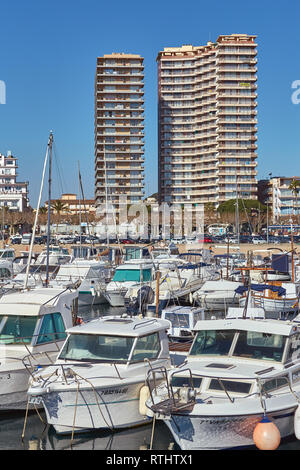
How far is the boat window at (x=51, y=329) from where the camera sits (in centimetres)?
1456

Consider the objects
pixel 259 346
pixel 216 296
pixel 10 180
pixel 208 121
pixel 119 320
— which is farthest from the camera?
pixel 10 180

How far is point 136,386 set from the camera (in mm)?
12250

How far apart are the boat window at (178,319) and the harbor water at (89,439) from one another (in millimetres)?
6689

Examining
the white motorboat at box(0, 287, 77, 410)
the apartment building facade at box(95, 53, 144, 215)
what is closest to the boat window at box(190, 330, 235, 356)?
the white motorboat at box(0, 287, 77, 410)

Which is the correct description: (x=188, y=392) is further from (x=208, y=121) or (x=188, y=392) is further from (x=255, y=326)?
(x=208, y=121)

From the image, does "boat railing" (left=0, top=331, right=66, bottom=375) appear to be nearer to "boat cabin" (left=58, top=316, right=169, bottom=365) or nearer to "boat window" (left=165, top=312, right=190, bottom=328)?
"boat cabin" (left=58, top=316, right=169, bottom=365)

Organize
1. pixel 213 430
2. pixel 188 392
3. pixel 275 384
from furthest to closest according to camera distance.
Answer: pixel 275 384, pixel 188 392, pixel 213 430

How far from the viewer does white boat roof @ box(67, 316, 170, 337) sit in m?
13.0

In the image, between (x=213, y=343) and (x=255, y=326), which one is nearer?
(x=255, y=326)

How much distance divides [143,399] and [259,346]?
269 cm

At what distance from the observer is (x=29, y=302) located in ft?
49.0

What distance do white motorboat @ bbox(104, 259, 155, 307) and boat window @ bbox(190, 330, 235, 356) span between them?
16552mm

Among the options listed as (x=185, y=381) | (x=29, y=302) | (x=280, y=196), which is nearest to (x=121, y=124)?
(x=280, y=196)

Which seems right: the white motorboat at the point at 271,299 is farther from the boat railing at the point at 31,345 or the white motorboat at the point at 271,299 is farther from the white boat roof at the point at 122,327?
the boat railing at the point at 31,345
